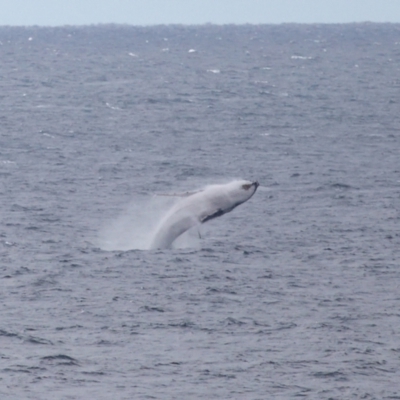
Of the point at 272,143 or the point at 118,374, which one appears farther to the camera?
the point at 272,143

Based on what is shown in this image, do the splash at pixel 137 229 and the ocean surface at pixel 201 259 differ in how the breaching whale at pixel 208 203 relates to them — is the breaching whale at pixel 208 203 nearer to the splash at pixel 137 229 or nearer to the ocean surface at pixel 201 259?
the ocean surface at pixel 201 259

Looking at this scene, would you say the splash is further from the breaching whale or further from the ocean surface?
the breaching whale

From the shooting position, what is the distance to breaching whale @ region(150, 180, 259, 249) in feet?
102

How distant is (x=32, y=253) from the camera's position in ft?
142

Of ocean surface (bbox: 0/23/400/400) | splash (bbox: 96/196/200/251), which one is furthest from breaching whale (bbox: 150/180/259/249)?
splash (bbox: 96/196/200/251)

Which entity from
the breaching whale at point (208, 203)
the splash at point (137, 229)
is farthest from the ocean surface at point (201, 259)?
the breaching whale at point (208, 203)

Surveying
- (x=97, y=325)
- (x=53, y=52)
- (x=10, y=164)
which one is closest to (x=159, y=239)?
(x=97, y=325)

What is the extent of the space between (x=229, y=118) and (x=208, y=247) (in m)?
45.1

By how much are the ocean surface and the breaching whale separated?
3619 mm

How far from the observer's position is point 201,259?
42.4m

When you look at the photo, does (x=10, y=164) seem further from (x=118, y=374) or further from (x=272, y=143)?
(x=118, y=374)

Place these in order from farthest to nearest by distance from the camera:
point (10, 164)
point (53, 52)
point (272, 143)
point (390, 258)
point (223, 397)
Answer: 1. point (53, 52)
2. point (272, 143)
3. point (10, 164)
4. point (390, 258)
5. point (223, 397)

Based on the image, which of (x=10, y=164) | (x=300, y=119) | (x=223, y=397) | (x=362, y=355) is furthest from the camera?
(x=300, y=119)

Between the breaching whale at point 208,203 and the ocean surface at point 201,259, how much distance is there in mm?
3619
